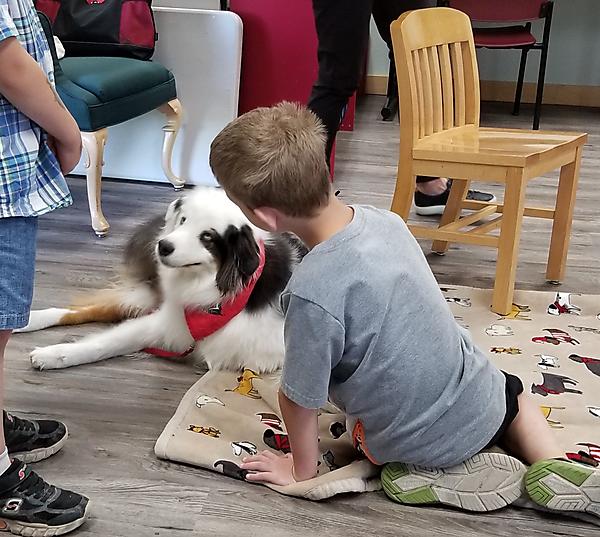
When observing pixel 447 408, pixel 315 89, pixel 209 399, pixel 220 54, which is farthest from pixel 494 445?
pixel 220 54

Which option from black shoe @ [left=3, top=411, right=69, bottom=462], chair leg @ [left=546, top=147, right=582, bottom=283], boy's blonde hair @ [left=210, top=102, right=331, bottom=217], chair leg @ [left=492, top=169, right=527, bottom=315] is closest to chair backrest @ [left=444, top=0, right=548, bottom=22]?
chair leg @ [left=546, top=147, right=582, bottom=283]

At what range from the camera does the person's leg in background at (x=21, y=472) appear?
120 centimetres

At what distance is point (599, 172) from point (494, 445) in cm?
259

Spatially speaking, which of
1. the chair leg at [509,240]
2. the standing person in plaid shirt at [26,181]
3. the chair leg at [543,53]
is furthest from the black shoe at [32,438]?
the chair leg at [543,53]

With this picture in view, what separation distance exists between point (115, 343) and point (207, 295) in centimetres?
28

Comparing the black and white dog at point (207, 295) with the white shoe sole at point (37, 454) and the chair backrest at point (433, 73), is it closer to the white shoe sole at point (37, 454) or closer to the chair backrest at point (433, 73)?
the white shoe sole at point (37, 454)

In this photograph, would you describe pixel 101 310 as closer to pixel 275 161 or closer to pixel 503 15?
pixel 275 161

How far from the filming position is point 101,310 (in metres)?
2.06

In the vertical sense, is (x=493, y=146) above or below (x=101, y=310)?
above

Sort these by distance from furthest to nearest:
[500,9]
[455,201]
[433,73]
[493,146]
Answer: [500,9] < [455,201] < [433,73] < [493,146]

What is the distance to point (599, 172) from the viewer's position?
12.0 ft

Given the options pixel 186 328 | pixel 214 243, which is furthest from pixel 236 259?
pixel 186 328

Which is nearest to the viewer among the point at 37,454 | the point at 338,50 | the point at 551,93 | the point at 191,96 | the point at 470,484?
the point at 470,484

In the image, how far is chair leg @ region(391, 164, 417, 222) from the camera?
6.93 ft
